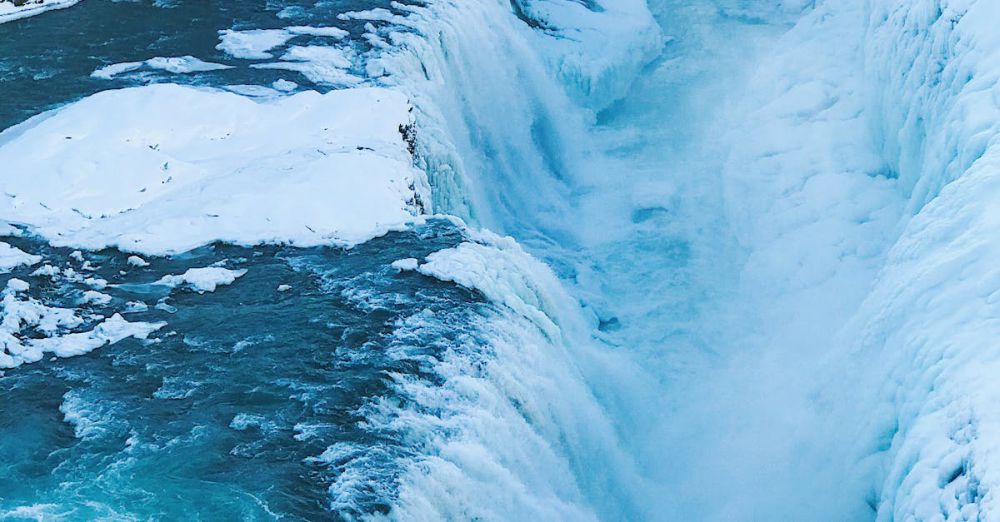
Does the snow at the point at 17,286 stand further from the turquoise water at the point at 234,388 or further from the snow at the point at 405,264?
the snow at the point at 405,264

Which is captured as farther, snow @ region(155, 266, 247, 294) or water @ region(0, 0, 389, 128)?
water @ region(0, 0, 389, 128)

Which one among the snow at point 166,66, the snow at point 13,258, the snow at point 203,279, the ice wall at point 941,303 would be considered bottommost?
the snow at point 13,258

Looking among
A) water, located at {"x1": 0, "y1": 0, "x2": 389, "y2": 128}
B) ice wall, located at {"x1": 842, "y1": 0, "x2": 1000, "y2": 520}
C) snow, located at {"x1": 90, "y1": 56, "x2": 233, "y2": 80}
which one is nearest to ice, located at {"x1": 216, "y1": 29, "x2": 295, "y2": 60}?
water, located at {"x1": 0, "y1": 0, "x2": 389, "y2": 128}

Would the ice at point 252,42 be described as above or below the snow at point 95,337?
above

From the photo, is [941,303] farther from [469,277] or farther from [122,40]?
[122,40]

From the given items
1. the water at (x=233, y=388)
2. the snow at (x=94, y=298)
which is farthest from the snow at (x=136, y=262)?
the snow at (x=94, y=298)

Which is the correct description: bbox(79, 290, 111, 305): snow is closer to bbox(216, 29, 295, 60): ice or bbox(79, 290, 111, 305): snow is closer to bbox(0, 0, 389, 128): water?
bbox(0, 0, 389, 128): water

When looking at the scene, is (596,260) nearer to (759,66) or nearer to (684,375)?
(684,375)

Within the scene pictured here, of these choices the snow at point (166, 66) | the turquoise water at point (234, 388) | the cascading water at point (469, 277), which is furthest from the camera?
the snow at point (166, 66)
